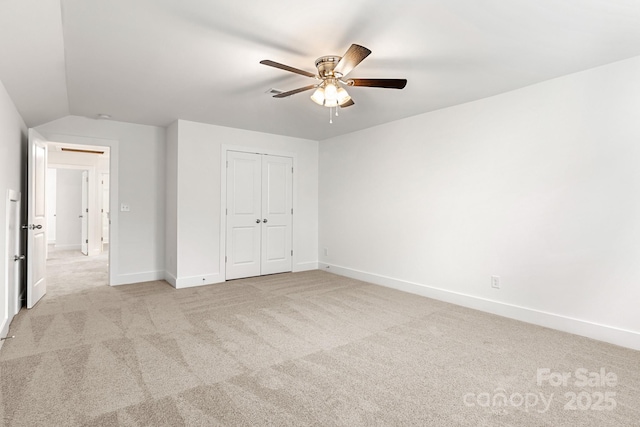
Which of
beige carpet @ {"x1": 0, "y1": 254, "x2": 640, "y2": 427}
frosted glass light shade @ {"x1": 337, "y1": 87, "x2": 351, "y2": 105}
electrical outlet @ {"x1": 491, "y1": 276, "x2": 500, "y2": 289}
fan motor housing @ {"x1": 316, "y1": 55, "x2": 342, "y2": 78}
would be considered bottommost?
beige carpet @ {"x1": 0, "y1": 254, "x2": 640, "y2": 427}

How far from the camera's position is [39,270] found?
393cm

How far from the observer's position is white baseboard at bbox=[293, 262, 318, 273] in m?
5.80

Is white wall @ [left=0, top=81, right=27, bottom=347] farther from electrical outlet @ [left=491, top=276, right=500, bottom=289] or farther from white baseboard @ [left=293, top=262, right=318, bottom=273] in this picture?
electrical outlet @ [left=491, top=276, right=500, bottom=289]

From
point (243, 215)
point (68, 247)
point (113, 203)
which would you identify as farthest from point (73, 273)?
point (68, 247)

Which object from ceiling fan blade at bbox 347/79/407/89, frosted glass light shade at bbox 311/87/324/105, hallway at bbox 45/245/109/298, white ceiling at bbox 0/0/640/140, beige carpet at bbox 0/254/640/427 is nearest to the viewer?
beige carpet at bbox 0/254/640/427

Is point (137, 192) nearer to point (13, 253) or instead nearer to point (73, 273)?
point (13, 253)

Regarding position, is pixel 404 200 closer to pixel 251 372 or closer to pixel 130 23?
pixel 251 372

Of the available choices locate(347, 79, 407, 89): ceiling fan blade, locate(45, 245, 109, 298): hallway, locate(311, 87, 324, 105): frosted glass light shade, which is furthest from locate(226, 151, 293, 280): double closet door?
locate(347, 79, 407, 89): ceiling fan blade

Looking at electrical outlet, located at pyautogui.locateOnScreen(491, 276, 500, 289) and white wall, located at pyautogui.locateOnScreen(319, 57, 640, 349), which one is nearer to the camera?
white wall, located at pyautogui.locateOnScreen(319, 57, 640, 349)

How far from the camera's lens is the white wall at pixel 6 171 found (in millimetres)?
2723

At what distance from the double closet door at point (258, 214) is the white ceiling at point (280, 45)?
1.60 metres

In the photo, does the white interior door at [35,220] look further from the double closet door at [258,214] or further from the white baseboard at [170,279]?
the double closet door at [258,214]

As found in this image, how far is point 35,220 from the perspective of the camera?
379cm

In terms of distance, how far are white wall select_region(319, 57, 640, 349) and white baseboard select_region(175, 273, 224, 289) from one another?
7.84ft
